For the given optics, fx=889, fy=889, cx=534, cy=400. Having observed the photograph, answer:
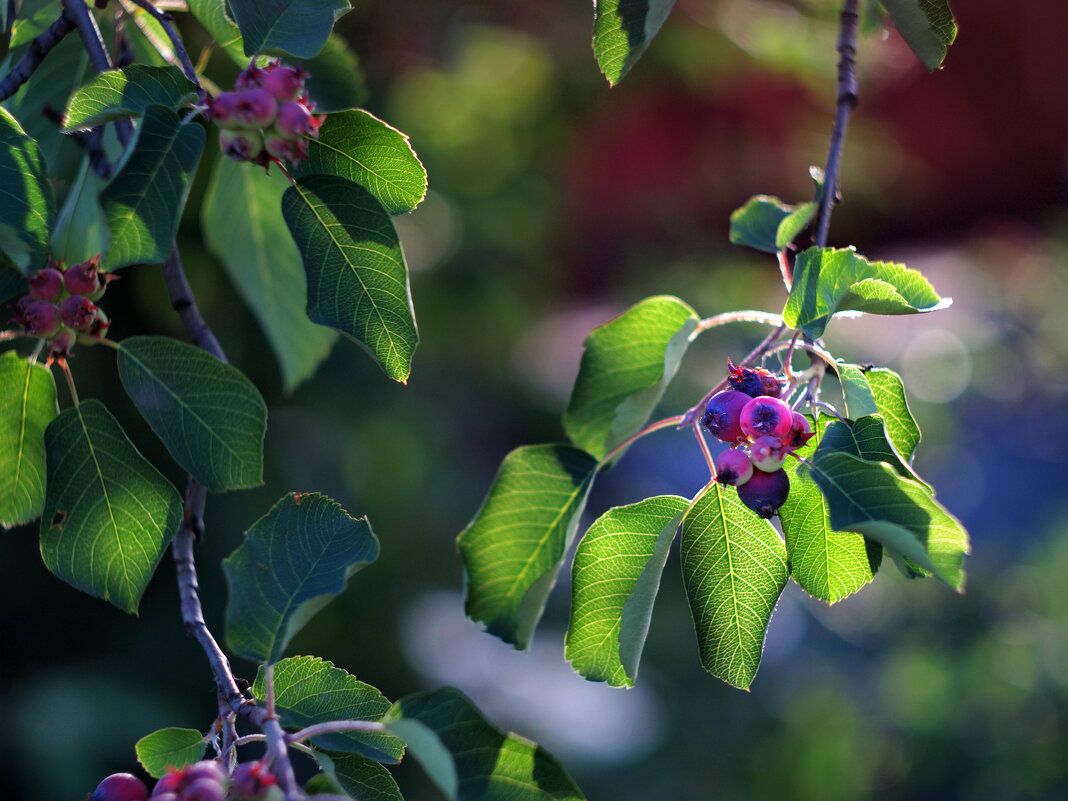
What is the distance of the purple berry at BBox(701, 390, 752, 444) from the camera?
48 centimetres

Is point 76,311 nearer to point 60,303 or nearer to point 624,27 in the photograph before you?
point 60,303

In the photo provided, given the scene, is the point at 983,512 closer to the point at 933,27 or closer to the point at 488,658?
the point at 488,658

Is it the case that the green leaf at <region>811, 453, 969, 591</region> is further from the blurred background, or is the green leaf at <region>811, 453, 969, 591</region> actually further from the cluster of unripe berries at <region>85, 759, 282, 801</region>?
the blurred background

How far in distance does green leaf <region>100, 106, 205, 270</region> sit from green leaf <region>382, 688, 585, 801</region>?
26cm

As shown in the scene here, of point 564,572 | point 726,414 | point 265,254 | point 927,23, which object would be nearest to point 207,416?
point 726,414

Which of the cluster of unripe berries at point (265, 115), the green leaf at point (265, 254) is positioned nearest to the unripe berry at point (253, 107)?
the cluster of unripe berries at point (265, 115)

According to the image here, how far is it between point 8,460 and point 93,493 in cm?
5

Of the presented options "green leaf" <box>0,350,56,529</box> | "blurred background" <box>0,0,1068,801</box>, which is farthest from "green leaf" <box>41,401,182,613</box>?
"blurred background" <box>0,0,1068,801</box>

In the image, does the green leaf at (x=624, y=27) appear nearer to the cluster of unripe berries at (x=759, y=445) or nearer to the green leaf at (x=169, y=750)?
the cluster of unripe berries at (x=759, y=445)

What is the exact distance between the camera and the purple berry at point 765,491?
462 millimetres

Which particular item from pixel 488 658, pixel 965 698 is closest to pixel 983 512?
pixel 965 698

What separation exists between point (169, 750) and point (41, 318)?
25 centimetres

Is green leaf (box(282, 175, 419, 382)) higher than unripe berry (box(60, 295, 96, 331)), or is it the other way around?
green leaf (box(282, 175, 419, 382))

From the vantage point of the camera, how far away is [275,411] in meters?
1.78
